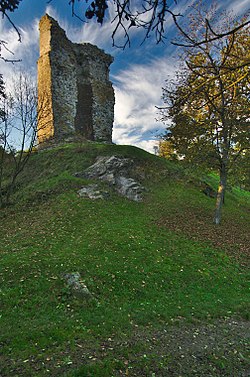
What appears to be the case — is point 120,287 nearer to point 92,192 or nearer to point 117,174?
point 92,192

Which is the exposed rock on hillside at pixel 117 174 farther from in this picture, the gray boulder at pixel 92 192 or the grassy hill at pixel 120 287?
the gray boulder at pixel 92 192

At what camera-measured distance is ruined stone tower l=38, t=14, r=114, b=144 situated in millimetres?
26406

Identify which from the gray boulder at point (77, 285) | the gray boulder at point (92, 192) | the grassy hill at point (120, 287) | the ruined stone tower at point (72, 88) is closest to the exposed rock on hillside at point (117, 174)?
the grassy hill at point (120, 287)

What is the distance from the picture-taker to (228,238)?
47.5 feet

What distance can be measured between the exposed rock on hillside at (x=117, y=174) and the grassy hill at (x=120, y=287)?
3.77ft

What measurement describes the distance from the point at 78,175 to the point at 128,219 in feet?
21.8

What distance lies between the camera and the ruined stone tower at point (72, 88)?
2641 cm

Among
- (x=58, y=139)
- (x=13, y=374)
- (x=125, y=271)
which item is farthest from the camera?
(x=58, y=139)

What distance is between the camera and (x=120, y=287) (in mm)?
8359

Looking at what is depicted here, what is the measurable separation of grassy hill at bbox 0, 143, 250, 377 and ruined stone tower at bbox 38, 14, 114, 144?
10.6 m

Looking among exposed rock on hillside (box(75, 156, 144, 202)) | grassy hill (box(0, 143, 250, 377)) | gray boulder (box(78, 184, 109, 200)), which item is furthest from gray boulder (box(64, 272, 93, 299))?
exposed rock on hillside (box(75, 156, 144, 202))

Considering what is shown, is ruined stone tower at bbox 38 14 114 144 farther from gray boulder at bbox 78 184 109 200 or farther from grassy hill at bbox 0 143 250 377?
grassy hill at bbox 0 143 250 377

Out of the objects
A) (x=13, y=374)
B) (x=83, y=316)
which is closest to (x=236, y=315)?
(x=83, y=316)

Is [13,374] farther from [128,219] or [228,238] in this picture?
[228,238]
